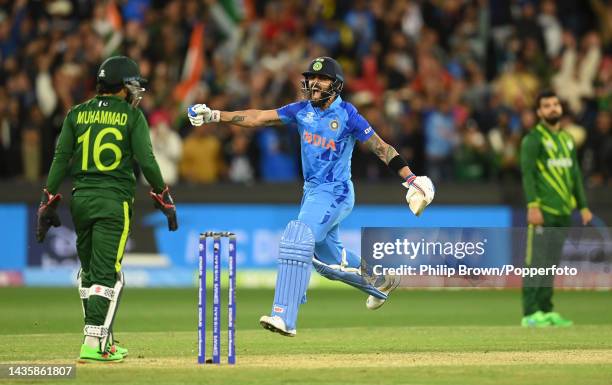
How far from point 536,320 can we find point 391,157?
4.17 m

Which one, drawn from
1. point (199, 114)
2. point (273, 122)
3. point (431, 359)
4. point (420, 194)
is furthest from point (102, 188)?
point (431, 359)

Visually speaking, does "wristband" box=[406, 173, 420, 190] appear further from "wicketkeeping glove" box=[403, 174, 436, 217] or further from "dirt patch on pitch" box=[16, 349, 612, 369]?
"dirt patch on pitch" box=[16, 349, 612, 369]

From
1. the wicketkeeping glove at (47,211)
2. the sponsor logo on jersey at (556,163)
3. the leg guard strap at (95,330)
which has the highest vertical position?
the sponsor logo on jersey at (556,163)

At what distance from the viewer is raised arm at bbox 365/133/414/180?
34.9 ft

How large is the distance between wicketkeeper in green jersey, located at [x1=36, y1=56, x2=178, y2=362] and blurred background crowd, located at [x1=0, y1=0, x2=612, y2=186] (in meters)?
8.88

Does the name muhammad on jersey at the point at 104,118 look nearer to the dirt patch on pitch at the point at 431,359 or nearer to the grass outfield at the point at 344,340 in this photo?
the grass outfield at the point at 344,340

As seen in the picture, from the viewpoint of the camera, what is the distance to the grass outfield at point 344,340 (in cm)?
950

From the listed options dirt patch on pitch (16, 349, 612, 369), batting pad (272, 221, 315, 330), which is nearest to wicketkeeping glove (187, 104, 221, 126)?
batting pad (272, 221, 315, 330)

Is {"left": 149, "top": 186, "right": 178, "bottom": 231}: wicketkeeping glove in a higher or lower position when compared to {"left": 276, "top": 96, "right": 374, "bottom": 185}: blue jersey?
lower

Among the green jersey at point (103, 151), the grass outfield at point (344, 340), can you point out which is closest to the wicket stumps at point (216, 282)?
the grass outfield at point (344, 340)

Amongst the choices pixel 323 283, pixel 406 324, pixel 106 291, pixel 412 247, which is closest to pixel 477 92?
pixel 323 283

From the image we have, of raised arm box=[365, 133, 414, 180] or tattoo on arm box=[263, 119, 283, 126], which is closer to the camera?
raised arm box=[365, 133, 414, 180]

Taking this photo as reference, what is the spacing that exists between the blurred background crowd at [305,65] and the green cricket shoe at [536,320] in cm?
525

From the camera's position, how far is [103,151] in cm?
1009
